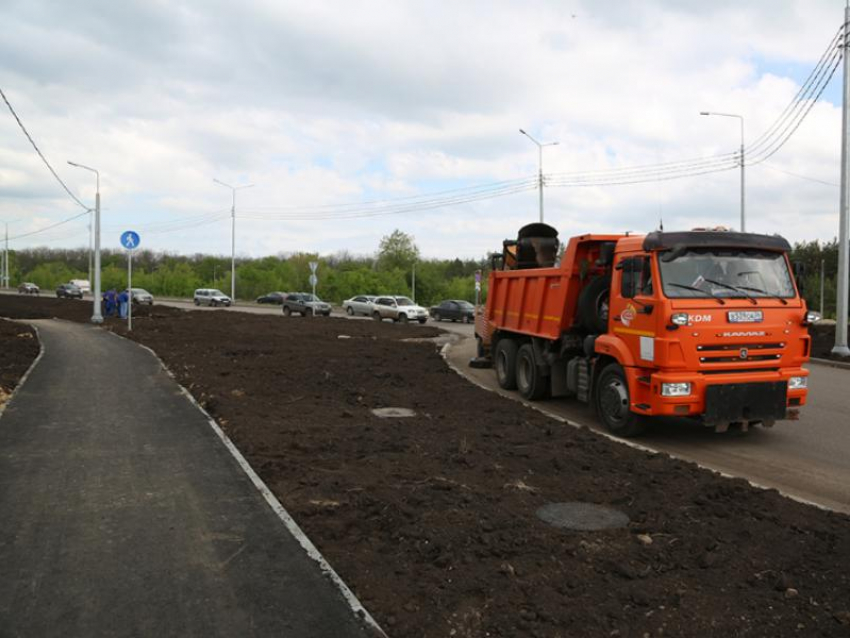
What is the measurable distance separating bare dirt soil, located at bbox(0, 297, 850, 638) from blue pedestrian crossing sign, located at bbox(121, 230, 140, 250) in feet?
43.0

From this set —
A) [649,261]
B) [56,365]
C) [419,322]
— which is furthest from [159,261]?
[649,261]

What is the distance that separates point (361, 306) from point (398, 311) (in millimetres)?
4571

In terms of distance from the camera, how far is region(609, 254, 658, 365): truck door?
26.8 ft

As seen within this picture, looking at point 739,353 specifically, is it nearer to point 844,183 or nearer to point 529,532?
point 529,532

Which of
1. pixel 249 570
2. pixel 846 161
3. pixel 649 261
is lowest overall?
pixel 249 570

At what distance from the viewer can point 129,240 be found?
21172 mm

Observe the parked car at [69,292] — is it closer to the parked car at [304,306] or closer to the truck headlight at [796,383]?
the parked car at [304,306]

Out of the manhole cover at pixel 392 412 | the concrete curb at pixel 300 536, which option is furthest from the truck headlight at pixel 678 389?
the concrete curb at pixel 300 536

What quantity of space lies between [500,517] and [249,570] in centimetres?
190

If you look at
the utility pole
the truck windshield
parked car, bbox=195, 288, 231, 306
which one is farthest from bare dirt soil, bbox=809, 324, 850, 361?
parked car, bbox=195, 288, 231, 306

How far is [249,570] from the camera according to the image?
14.1 ft

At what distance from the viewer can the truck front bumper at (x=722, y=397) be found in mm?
7910

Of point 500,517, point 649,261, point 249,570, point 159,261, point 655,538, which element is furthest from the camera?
point 159,261

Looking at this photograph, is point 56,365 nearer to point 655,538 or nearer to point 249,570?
A: point 249,570
